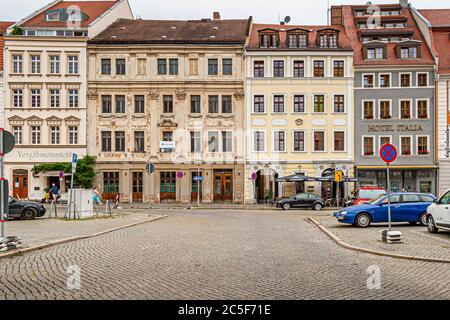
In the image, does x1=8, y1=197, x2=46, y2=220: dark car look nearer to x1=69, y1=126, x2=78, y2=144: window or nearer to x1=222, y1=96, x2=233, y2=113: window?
x1=69, y1=126, x2=78, y2=144: window

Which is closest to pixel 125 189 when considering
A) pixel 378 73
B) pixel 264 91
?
pixel 264 91

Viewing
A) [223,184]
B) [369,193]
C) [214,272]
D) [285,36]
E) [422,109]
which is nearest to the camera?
[214,272]

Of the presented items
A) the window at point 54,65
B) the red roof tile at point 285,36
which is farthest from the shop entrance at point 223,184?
the window at point 54,65

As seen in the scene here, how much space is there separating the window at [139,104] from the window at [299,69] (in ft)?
44.8

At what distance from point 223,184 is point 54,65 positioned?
18.3 metres

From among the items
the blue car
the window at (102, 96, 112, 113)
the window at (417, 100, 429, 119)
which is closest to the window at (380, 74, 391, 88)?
the window at (417, 100, 429, 119)

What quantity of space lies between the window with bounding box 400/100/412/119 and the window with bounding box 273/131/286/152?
10.2 m

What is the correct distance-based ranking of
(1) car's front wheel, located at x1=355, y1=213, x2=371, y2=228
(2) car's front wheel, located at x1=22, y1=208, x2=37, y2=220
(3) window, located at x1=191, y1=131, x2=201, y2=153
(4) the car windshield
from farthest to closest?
1. (3) window, located at x1=191, y1=131, x2=201, y2=153
2. (4) the car windshield
3. (2) car's front wheel, located at x1=22, y1=208, x2=37, y2=220
4. (1) car's front wheel, located at x1=355, y1=213, x2=371, y2=228

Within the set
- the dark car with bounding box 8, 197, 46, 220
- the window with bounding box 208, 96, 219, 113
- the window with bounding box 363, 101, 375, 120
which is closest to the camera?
the dark car with bounding box 8, 197, 46, 220

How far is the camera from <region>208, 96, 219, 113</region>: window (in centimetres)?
5125

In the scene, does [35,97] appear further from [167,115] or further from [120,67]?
[167,115]

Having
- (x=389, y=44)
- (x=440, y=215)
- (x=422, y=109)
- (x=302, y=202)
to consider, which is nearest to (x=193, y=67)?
(x=302, y=202)

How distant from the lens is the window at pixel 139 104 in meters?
Result: 51.4

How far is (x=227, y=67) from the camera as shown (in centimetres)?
5109
